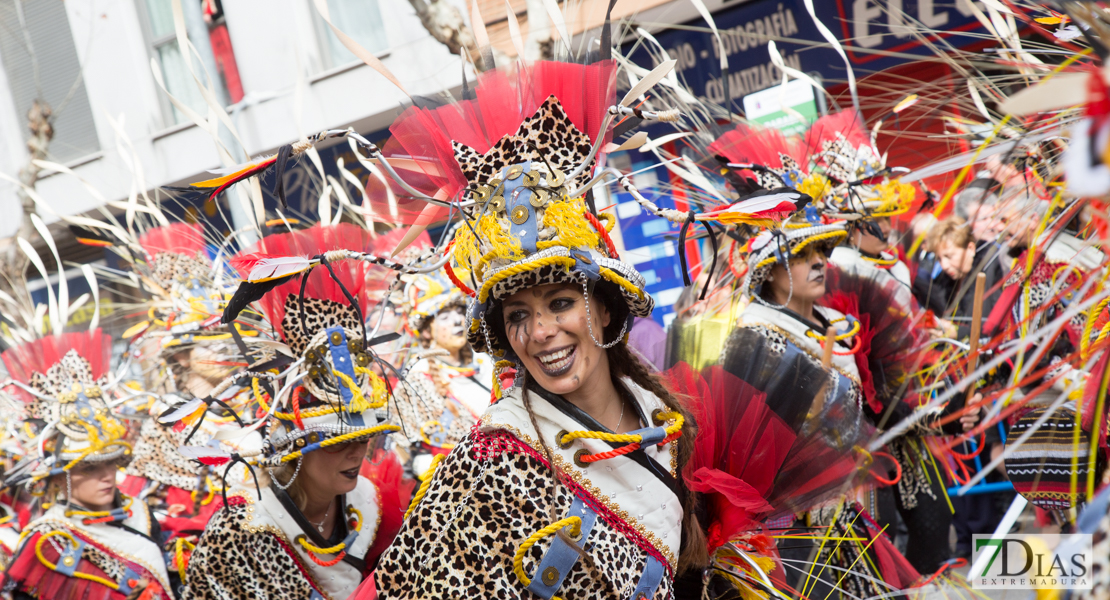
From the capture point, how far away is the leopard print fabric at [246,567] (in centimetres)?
376

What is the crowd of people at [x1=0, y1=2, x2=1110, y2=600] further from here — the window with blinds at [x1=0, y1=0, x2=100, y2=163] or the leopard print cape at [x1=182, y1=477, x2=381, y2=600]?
the window with blinds at [x1=0, y1=0, x2=100, y2=163]

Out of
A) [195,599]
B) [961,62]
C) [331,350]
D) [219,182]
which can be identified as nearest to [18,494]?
[195,599]

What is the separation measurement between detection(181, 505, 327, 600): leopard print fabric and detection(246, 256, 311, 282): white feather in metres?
1.43

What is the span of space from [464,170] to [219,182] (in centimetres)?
73

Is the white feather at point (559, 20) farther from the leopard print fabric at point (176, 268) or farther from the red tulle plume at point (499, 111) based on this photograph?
the leopard print fabric at point (176, 268)

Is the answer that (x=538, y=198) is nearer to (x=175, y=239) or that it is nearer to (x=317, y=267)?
(x=317, y=267)

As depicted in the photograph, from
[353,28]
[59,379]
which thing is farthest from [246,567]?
[353,28]

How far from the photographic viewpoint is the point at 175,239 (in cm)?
677

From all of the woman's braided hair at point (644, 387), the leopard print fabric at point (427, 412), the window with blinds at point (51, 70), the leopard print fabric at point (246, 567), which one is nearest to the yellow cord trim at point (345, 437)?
the leopard print fabric at point (246, 567)

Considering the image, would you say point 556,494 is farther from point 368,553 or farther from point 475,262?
point 368,553

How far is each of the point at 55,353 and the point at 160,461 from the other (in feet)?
5.89

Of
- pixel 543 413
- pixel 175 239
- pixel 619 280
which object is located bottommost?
pixel 543 413

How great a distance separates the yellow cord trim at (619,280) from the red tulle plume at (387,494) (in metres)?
1.75

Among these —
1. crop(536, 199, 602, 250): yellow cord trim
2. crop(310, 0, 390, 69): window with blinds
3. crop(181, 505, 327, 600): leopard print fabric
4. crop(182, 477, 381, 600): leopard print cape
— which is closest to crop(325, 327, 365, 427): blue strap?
crop(182, 477, 381, 600): leopard print cape
